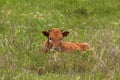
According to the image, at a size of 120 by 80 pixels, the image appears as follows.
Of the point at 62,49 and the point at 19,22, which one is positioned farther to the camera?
the point at 19,22

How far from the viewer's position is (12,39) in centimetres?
1066

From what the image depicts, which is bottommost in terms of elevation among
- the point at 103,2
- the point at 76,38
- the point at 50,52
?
the point at 103,2

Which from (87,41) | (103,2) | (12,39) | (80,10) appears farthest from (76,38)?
(103,2)

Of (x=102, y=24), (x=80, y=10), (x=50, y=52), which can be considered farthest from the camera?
(x=80, y=10)

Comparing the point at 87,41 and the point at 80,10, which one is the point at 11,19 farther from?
the point at 87,41

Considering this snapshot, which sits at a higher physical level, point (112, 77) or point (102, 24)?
point (112, 77)

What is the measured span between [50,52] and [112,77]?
2.15 meters

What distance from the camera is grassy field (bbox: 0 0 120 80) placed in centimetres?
869

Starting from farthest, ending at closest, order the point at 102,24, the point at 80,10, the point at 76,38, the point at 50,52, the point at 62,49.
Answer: the point at 80,10 < the point at 102,24 < the point at 76,38 < the point at 62,49 < the point at 50,52

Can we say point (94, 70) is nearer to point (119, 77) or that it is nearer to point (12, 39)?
point (119, 77)

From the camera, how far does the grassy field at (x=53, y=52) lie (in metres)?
8.69

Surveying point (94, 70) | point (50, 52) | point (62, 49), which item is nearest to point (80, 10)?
point (62, 49)

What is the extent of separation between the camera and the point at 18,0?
18469 millimetres

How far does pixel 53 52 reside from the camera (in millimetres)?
10320
